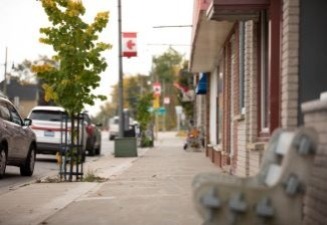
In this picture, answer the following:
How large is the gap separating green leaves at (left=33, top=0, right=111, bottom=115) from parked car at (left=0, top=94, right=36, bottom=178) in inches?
56.9

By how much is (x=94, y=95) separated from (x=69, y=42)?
1.25 m

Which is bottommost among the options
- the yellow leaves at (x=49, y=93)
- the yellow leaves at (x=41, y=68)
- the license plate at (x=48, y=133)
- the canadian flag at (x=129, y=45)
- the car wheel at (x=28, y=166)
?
the car wheel at (x=28, y=166)

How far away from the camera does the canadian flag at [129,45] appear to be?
94.3 feet

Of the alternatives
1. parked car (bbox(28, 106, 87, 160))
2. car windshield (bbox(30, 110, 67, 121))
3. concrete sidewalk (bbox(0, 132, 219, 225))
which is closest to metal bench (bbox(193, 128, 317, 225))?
concrete sidewalk (bbox(0, 132, 219, 225))

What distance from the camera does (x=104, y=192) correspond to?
42.3ft

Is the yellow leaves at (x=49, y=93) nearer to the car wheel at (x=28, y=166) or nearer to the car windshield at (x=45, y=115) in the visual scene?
the car wheel at (x=28, y=166)

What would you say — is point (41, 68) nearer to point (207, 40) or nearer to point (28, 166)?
point (28, 166)

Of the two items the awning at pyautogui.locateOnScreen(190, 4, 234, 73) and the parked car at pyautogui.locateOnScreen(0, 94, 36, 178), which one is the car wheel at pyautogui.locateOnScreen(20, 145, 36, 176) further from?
the awning at pyautogui.locateOnScreen(190, 4, 234, 73)

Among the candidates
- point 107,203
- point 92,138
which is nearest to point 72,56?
point 107,203

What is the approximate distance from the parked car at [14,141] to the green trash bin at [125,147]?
9.78 metres

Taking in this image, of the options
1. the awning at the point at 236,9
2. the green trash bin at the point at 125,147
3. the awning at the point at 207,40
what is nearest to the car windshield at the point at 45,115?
the green trash bin at the point at 125,147

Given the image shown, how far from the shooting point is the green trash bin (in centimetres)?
2836

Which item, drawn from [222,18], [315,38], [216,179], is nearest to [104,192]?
[222,18]

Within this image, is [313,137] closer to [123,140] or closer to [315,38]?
[315,38]
